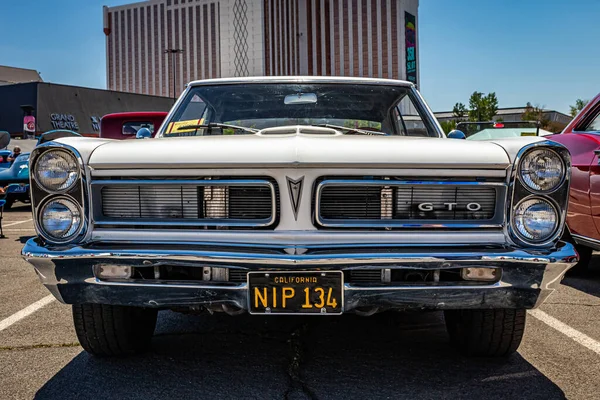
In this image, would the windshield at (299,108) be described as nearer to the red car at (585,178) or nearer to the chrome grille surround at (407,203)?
the chrome grille surround at (407,203)

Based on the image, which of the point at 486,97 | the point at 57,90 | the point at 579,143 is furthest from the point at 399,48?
the point at 579,143

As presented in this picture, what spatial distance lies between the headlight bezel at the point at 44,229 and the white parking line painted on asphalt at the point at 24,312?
4.63ft

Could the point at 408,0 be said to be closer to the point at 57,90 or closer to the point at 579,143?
the point at 57,90

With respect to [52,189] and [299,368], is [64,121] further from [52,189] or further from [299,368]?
[299,368]

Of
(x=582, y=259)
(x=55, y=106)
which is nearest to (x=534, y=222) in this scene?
(x=582, y=259)

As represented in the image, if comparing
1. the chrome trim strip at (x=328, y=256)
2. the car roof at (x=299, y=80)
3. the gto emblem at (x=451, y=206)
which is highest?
the car roof at (x=299, y=80)

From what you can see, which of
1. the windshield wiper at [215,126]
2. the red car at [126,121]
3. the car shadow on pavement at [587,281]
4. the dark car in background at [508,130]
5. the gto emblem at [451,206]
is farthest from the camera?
the dark car in background at [508,130]

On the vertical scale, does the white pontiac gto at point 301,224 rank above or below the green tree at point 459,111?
below

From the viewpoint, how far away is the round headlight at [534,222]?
2.87m

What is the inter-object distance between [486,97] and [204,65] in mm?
64334

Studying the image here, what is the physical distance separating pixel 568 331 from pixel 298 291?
80.4 inches

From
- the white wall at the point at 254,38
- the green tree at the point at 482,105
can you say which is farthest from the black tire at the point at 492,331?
the white wall at the point at 254,38

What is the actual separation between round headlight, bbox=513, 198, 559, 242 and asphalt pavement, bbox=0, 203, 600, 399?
0.66m

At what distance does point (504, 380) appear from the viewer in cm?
304
